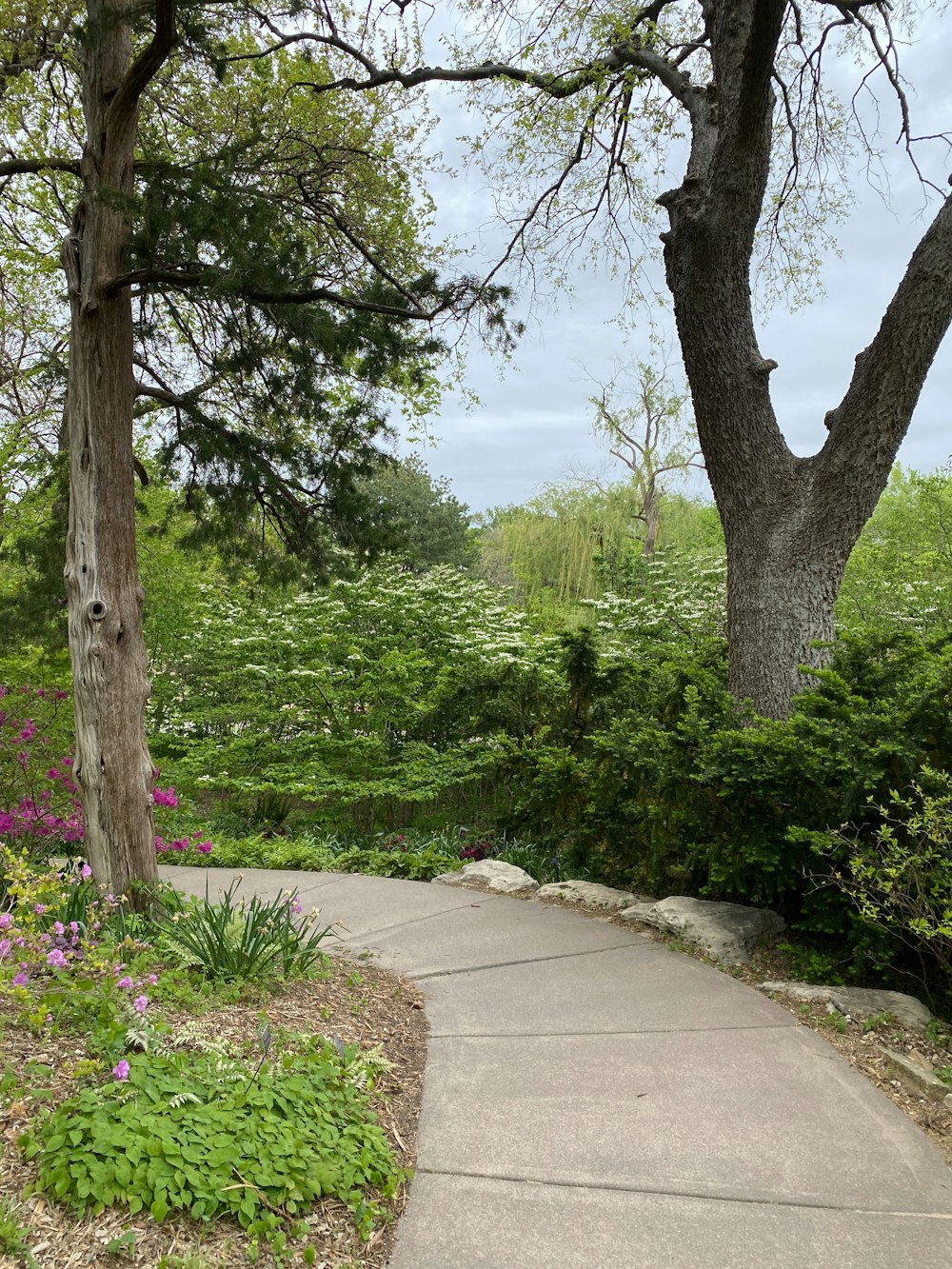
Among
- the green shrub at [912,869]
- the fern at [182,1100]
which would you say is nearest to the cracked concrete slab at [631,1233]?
the fern at [182,1100]

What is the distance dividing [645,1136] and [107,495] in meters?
4.02

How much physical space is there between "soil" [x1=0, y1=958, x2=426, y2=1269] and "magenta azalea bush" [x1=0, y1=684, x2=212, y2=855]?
10.4ft

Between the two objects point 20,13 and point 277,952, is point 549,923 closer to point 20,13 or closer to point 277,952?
point 277,952

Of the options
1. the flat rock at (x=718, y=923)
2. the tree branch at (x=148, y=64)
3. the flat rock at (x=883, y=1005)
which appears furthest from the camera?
the flat rock at (x=718, y=923)

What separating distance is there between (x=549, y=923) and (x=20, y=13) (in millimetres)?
8515

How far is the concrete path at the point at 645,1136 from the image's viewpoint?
226 cm

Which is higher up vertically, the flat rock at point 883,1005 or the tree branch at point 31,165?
the tree branch at point 31,165

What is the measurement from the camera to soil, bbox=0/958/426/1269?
1.97 meters

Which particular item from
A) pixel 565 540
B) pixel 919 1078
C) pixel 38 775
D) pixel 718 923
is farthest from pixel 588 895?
pixel 565 540

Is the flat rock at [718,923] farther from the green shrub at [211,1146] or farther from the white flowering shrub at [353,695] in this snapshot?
the white flowering shrub at [353,695]

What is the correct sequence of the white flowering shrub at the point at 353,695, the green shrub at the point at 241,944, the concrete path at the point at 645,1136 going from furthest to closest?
the white flowering shrub at the point at 353,695, the green shrub at the point at 241,944, the concrete path at the point at 645,1136

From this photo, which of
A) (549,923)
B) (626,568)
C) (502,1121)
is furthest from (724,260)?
(626,568)

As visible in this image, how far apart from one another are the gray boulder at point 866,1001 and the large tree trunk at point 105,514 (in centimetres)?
341

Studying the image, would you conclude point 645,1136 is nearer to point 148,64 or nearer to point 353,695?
point 148,64
